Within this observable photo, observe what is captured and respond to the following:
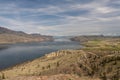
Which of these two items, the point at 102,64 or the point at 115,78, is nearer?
the point at 115,78

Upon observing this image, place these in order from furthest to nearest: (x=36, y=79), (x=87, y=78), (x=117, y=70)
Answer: (x=117, y=70) < (x=87, y=78) < (x=36, y=79)

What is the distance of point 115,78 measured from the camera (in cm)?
5056

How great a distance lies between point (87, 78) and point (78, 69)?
635 centimetres

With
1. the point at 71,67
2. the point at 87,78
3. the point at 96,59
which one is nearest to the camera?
the point at 87,78

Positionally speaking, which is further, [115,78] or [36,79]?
[115,78]

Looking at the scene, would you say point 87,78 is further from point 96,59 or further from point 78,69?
point 96,59

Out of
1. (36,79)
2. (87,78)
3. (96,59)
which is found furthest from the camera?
(96,59)

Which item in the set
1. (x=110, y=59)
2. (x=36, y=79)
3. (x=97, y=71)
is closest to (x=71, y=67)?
(x=97, y=71)

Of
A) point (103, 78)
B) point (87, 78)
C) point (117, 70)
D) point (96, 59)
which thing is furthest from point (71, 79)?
point (96, 59)

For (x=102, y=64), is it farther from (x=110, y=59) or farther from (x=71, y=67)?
(x=71, y=67)

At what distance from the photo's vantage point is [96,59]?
61781 mm

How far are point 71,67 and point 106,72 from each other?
32.5 ft

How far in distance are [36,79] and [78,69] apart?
650 inches

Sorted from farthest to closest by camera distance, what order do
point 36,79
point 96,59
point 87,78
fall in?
point 96,59 < point 87,78 < point 36,79
